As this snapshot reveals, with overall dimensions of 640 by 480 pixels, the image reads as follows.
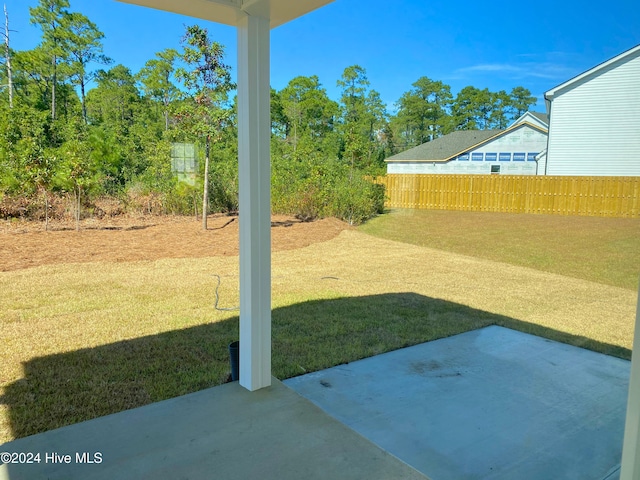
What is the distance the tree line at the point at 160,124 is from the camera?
108 inches

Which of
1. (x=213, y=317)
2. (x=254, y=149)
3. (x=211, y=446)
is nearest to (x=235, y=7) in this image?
(x=254, y=149)

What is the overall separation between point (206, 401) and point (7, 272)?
255 centimetres

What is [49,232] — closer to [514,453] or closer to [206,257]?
[206,257]

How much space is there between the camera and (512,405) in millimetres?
2133

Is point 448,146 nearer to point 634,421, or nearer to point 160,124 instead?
point 634,421

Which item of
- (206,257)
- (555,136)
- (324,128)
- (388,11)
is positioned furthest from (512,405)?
(206,257)

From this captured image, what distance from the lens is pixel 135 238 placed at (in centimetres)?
453

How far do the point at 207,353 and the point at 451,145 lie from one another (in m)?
1.90

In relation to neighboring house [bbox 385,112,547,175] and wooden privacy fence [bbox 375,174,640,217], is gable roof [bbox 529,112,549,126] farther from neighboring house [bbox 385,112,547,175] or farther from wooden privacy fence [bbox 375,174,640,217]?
wooden privacy fence [bbox 375,174,640,217]

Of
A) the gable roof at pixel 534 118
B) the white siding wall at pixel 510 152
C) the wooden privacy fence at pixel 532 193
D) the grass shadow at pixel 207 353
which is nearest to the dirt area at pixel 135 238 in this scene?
the grass shadow at pixel 207 353

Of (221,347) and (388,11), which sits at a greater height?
(388,11)

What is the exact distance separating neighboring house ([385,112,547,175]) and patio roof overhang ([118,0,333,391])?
95cm

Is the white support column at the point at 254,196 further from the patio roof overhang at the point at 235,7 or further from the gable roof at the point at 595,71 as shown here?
the gable roof at the point at 595,71

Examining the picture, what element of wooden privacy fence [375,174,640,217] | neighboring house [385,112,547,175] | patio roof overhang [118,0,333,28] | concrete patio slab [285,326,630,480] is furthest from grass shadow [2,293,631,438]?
patio roof overhang [118,0,333,28]
